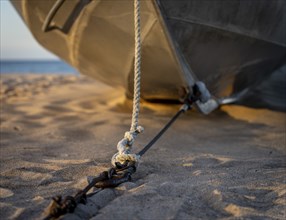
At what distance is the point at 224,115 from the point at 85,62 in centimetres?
132

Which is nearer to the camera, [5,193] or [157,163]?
[5,193]

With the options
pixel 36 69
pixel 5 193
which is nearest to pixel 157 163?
pixel 5 193

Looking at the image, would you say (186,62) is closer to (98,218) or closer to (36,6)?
(36,6)

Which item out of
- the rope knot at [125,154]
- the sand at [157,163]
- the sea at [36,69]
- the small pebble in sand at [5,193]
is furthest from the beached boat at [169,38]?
the sea at [36,69]

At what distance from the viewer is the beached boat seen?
95.4 inches

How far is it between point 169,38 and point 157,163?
0.82 meters

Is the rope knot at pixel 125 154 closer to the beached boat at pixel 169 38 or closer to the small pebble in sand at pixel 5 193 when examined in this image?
the small pebble in sand at pixel 5 193

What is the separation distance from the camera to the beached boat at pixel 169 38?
2.42m

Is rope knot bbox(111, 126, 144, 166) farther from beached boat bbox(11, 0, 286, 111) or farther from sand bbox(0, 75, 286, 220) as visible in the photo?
beached boat bbox(11, 0, 286, 111)

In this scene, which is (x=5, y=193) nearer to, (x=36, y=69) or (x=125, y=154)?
(x=125, y=154)

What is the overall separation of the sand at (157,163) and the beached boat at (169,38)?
332 mm

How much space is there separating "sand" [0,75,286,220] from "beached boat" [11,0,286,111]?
33cm

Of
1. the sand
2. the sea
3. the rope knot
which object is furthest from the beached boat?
the sea

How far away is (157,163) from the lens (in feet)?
6.83
